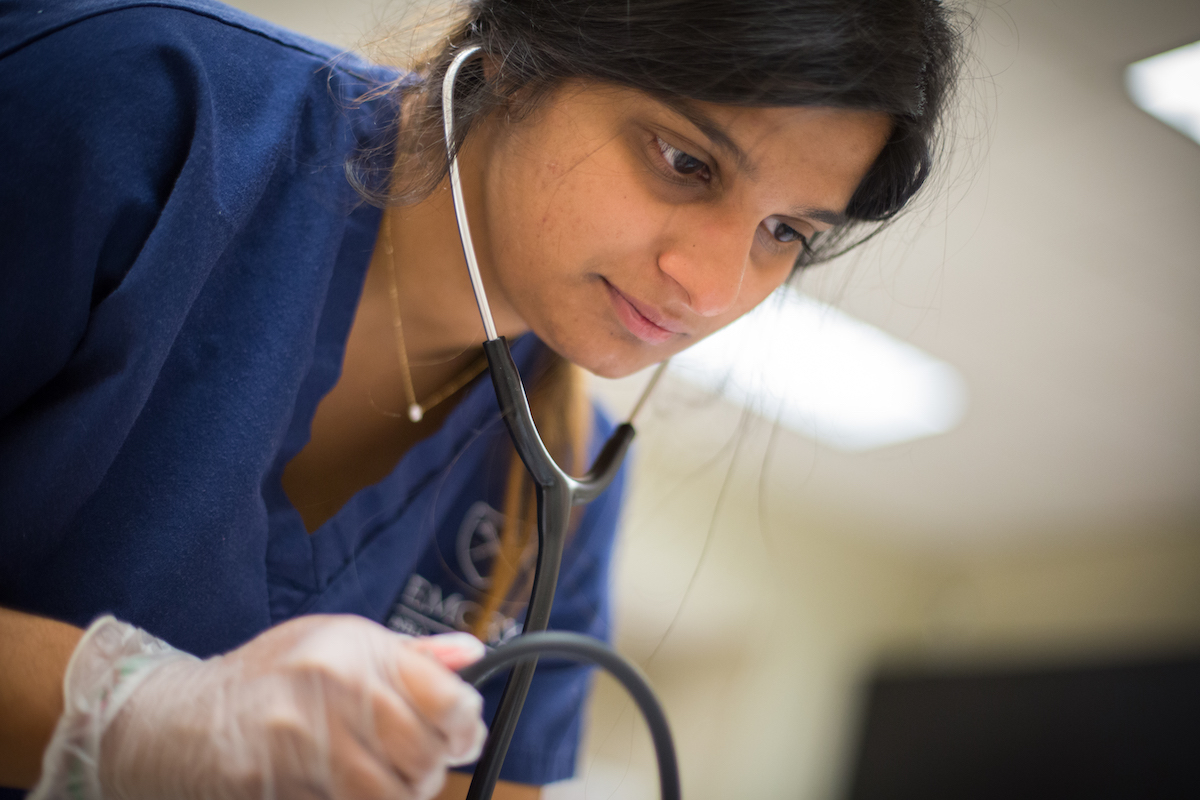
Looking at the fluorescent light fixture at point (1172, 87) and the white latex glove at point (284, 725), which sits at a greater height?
the fluorescent light fixture at point (1172, 87)

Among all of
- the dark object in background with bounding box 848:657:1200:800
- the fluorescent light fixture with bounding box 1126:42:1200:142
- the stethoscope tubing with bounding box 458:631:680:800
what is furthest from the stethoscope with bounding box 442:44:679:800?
the fluorescent light fixture with bounding box 1126:42:1200:142

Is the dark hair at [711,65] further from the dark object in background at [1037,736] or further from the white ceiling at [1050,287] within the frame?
the dark object in background at [1037,736]

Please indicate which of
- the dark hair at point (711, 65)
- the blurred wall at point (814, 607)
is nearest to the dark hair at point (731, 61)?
the dark hair at point (711, 65)

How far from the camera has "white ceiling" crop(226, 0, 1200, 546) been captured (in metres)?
1.43

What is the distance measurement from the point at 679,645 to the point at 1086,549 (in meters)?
1.77

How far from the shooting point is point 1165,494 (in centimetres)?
291

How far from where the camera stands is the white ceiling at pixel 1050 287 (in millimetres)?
1427

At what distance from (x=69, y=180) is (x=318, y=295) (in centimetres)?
20

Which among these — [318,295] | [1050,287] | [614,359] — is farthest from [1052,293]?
[318,295]

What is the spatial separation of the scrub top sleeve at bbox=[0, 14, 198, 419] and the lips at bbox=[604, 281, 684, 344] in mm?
318

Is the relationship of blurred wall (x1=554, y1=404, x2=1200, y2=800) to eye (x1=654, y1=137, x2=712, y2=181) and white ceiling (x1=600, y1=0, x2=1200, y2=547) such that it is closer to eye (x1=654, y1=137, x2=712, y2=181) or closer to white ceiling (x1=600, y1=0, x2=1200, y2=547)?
white ceiling (x1=600, y1=0, x2=1200, y2=547)

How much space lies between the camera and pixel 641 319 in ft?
2.21

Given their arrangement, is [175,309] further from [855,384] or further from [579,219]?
Result: [855,384]

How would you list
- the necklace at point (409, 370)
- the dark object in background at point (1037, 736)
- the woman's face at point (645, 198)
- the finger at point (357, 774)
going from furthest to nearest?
the dark object in background at point (1037, 736) < the necklace at point (409, 370) < the woman's face at point (645, 198) < the finger at point (357, 774)
